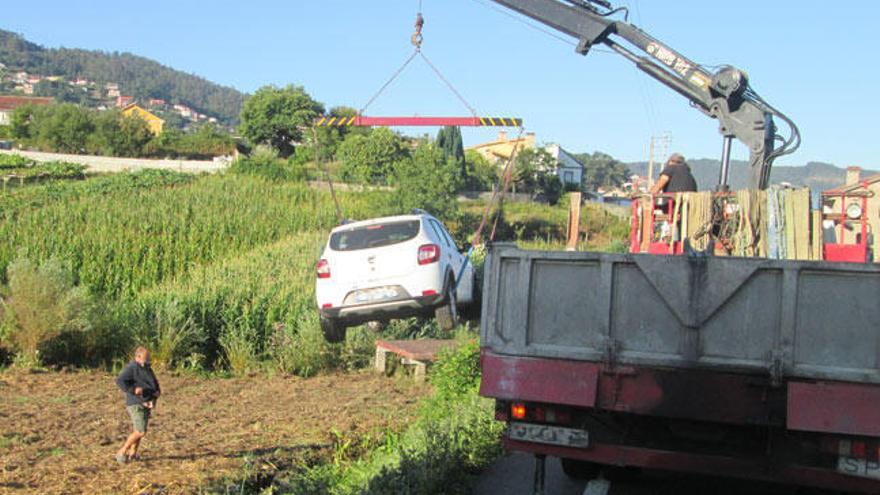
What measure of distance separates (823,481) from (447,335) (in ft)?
33.9

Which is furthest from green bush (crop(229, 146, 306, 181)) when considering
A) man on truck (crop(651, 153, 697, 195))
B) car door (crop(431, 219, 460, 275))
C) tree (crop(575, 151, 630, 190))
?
tree (crop(575, 151, 630, 190))

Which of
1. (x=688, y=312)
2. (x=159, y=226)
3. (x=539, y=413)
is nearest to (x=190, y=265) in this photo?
(x=159, y=226)

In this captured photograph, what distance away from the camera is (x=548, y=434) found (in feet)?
21.0

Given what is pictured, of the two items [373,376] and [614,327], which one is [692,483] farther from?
[373,376]

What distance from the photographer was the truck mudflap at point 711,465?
5.75 m

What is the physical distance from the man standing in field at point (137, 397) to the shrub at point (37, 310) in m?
7.47

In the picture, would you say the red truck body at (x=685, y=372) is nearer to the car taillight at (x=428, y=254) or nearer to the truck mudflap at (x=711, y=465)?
the truck mudflap at (x=711, y=465)

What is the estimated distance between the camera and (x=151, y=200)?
98.7 ft

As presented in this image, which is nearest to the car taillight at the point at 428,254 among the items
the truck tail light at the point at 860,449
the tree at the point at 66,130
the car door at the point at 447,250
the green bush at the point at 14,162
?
the car door at the point at 447,250

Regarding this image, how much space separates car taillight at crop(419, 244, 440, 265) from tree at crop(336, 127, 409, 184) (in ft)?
103

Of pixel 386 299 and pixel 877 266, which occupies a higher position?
pixel 877 266

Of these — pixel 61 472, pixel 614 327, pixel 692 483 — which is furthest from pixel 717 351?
pixel 61 472

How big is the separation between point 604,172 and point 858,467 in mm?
159842

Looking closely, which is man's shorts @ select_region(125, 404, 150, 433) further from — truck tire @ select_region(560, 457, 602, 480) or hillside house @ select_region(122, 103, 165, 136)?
hillside house @ select_region(122, 103, 165, 136)
